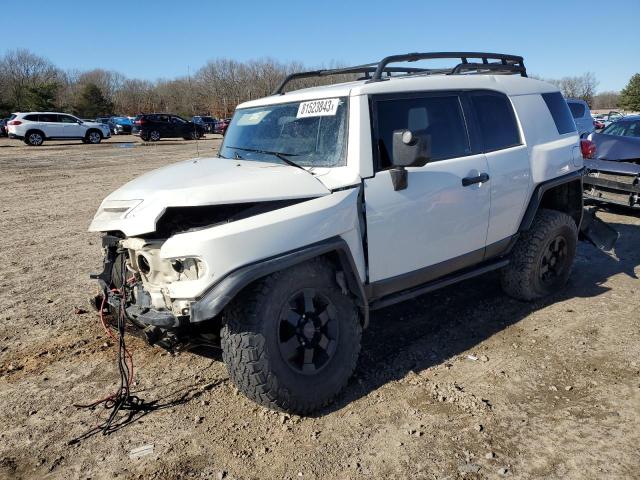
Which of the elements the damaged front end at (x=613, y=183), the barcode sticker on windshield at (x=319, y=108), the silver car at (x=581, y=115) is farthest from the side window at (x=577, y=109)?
the barcode sticker on windshield at (x=319, y=108)

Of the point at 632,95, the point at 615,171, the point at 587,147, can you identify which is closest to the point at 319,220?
the point at 587,147

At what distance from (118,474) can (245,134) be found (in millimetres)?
2676

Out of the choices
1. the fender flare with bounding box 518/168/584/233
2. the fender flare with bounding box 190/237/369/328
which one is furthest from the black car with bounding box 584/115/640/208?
the fender flare with bounding box 190/237/369/328

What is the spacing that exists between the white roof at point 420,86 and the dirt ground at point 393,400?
200 cm

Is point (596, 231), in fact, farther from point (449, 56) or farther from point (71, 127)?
point (71, 127)

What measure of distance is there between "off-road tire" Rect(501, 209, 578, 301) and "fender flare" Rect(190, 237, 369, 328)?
83.7 inches

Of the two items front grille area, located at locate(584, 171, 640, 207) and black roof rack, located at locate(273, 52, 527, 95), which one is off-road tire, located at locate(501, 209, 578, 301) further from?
front grille area, located at locate(584, 171, 640, 207)

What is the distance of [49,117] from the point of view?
26391mm

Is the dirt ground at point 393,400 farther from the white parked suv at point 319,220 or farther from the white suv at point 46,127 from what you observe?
the white suv at point 46,127

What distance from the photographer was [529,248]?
4.63 meters

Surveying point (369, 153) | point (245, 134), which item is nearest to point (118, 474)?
point (369, 153)

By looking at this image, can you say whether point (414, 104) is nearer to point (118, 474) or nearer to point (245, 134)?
point (245, 134)

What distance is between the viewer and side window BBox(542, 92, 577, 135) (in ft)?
15.9

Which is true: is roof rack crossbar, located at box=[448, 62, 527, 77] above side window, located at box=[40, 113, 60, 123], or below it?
below
